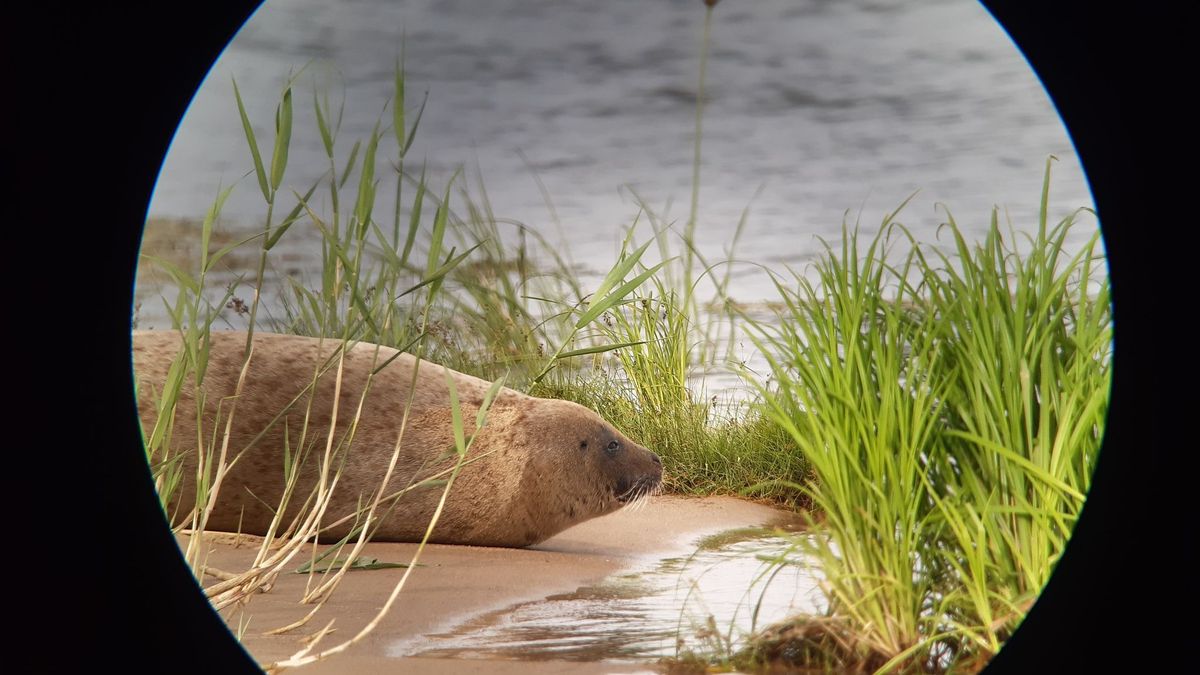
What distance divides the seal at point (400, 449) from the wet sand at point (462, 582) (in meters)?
0.11

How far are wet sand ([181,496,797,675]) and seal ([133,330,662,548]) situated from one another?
107 mm

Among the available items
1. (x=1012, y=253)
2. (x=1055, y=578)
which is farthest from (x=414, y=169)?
(x=1055, y=578)

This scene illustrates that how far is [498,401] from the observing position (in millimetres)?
3762

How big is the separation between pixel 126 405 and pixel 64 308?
23 cm

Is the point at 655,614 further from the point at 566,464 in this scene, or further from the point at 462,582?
the point at 566,464

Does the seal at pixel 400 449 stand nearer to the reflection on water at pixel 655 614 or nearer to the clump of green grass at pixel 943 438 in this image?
the reflection on water at pixel 655 614

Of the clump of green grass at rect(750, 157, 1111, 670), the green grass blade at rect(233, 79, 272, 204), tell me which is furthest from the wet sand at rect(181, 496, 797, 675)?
the green grass blade at rect(233, 79, 272, 204)

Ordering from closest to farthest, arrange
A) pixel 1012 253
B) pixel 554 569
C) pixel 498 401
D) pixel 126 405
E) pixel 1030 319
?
1. pixel 126 405
2. pixel 1030 319
3. pixel 1012 253
4. pixel 554 569
5. pixel 498 401

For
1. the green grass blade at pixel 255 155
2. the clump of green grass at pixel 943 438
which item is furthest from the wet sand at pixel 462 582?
the green grass blade at pixel 255 155

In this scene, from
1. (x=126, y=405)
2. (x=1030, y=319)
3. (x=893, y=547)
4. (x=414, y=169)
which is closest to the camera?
(x=126, y=405)

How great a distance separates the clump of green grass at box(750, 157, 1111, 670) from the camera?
214 cm

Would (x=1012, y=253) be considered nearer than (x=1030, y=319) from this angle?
No

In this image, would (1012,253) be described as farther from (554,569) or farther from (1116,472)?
(554,569)

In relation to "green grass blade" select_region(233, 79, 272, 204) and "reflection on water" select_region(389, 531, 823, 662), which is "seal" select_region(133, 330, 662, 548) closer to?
"reflection on water" select_region(389, 531, 823, 662)
